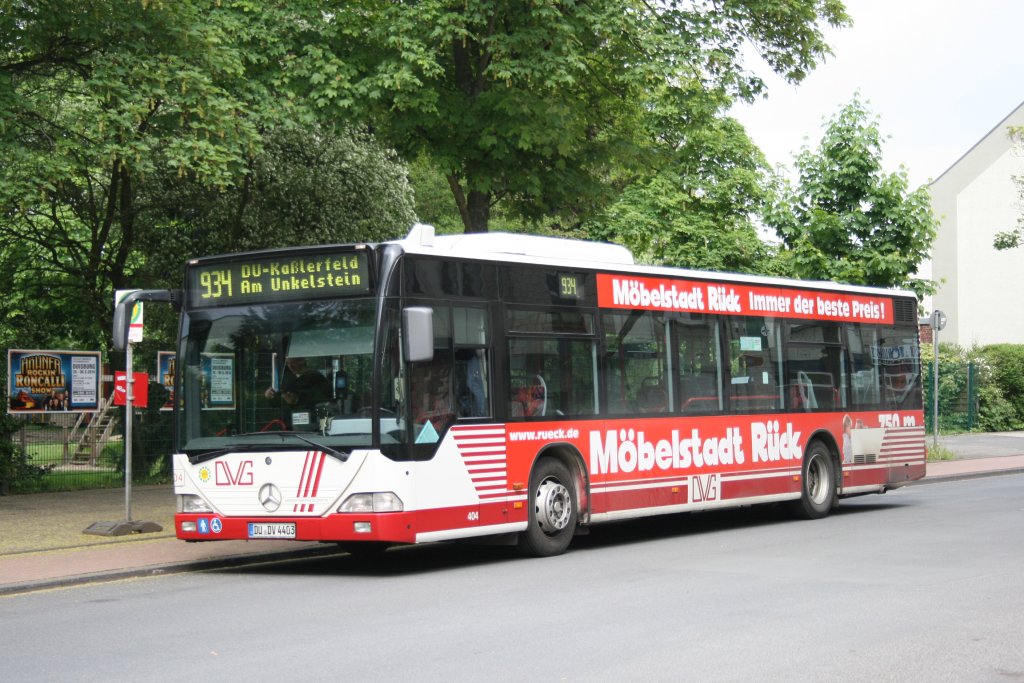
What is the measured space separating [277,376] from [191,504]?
5.24 ft

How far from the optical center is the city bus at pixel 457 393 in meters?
12.0

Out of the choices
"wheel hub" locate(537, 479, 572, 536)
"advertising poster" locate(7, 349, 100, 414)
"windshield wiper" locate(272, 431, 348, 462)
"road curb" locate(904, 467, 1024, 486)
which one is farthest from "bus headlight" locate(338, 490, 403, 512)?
"road curb" locate(904, 467, 1024, 486)

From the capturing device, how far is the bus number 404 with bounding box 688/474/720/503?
15586 mm

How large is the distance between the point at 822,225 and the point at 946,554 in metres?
18.2

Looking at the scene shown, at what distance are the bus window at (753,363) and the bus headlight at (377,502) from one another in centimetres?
590

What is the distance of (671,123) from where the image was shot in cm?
2378

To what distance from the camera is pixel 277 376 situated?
1221 centimetres

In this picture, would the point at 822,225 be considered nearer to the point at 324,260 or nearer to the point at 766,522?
the point at 766,522

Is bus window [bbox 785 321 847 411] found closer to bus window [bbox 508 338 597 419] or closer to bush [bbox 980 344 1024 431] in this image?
bus window [bbox 508 338 597 419]

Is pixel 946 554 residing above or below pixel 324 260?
below

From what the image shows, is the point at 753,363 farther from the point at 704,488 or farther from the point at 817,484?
the point at 817,484

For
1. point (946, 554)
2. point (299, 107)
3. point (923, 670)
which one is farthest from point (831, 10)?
point (923, 670)

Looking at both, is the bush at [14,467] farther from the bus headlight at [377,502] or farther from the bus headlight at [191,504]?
the bus headlight at [377,502]

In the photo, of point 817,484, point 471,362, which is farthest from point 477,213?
point 471,362
